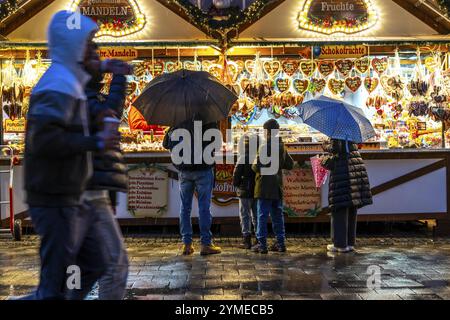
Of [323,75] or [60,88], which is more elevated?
[323,75]

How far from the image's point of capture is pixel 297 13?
36.8 feet

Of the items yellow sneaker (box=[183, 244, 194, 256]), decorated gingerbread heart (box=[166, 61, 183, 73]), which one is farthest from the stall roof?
yellow sneaker (box=[183, 244, 194, 256])

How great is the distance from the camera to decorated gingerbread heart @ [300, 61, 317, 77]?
39.9ft

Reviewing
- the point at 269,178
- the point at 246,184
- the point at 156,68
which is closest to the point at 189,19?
the point at 156,68

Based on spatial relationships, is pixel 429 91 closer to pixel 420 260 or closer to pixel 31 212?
pixel 420 260

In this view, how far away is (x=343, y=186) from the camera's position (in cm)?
880

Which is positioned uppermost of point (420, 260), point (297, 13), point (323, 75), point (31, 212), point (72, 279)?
point (297, 13)

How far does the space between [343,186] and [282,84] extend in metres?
4.00

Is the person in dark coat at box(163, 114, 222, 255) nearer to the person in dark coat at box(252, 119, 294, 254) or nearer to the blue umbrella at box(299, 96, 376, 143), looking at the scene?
the person in dark coat at box(252, 119, 294, 254)

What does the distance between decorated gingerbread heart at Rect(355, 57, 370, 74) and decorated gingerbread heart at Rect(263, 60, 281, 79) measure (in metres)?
1.46

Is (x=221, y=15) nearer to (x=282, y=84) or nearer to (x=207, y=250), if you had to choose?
(x=282, y=84)
